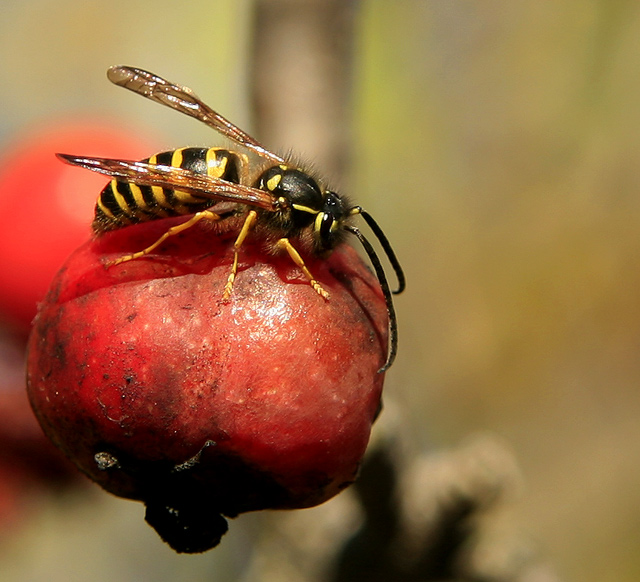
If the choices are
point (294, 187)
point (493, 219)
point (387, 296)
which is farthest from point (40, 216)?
point (493, 219)

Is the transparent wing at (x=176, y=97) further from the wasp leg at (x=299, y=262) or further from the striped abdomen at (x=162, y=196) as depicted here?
the wasp leg at (x=299, y=262)

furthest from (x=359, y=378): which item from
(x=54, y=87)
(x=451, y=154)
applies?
(x=54, y=87)

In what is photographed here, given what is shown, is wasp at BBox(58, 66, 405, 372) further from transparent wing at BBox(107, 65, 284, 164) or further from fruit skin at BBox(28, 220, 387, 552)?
transparent wing at BBox(107, 65, 284, 164)

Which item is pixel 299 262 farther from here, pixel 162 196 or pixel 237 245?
pixel 162 196

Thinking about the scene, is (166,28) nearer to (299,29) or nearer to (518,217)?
(518,217)

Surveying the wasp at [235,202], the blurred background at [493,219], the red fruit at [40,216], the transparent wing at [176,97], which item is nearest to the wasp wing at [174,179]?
the wasp at [235,202]
